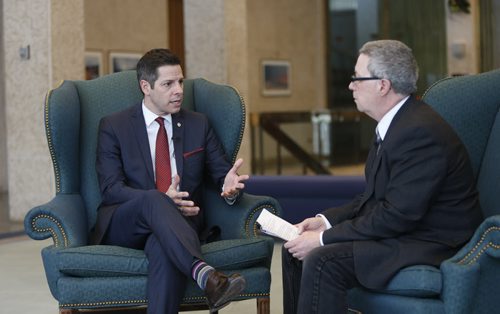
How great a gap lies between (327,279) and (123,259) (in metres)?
1.12

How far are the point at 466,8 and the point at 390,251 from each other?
12892 mm

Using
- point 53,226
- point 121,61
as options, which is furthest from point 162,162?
point 121,61

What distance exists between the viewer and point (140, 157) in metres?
5.01

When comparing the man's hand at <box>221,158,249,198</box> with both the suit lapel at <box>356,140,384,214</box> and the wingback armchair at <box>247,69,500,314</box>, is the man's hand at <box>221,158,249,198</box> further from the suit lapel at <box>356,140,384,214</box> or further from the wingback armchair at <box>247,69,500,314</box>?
the wingback armchair at <box>247,69,500,314</box>

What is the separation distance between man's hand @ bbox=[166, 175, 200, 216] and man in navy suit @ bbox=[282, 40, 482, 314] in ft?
2.51

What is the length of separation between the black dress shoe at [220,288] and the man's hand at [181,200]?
519 millimetres

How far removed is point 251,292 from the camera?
4.52 metres

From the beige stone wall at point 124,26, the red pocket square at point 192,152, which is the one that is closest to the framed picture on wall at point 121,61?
the beige stone wall at point 124,26

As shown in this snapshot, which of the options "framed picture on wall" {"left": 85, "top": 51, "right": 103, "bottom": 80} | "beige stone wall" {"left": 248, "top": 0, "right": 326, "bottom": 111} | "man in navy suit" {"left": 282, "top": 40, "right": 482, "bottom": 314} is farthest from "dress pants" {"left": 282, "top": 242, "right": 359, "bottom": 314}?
"beige stone wall" {"left": 248, "top": 0, "right": 326, "bottom": 111}

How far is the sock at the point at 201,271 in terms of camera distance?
167 inches

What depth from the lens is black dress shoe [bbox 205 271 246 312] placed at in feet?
13.8

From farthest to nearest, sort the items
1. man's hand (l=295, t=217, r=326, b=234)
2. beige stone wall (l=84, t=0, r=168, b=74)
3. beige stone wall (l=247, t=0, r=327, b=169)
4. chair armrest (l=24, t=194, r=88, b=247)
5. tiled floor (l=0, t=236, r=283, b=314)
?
beige stone wall (l=247, t=0, r=327, b=169)
beige stone wall (l=84, t=0, r=168, b=74)
tiled floor (l=0, t=236, r=283, b=314)
chair armrest (l=24, t=194, r=88, b=247)
man's hand (l=295, t=217, r=326, b=234)

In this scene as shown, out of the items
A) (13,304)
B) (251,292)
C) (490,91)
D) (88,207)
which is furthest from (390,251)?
(13,304)

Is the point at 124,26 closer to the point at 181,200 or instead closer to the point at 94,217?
the point at 94,217
